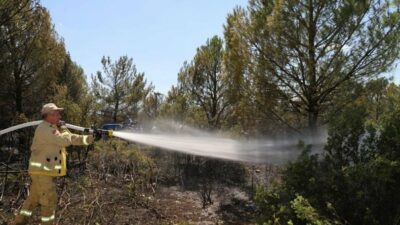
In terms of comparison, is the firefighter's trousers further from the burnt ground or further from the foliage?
the foliage

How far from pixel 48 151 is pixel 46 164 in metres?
0.18

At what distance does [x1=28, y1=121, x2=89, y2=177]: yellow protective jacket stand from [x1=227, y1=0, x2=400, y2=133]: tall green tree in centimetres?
688

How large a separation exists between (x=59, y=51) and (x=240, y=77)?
9.33 metres

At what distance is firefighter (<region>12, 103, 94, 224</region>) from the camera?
5.62m

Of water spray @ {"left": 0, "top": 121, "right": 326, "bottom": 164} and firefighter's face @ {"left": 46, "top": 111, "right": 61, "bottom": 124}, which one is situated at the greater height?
firefighter's face @ {"left": 46, "top": 111, "right": 61, "bottom": 124}

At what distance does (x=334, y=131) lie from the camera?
19.7 feet

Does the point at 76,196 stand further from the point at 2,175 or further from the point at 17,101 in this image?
the point at 17,101

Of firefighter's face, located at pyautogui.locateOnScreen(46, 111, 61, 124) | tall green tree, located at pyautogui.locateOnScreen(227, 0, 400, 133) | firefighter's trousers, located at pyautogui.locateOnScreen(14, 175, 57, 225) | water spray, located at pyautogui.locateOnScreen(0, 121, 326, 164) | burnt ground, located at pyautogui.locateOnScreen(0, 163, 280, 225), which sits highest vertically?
tall green tree, located at pyautogui.locateOnScreen(227, 0, 400, 133)

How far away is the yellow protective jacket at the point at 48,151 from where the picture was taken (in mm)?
5621

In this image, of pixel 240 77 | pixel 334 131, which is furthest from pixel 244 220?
pixel 334 131

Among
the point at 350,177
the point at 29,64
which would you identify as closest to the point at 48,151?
the point at 350,177

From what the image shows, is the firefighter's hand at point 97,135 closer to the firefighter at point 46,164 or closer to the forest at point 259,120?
the firefighter at point 46,164


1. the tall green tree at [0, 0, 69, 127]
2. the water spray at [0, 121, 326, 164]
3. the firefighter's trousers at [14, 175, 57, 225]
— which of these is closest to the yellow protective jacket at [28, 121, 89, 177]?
the firefighter's trousers at [14, 175, 57, 225]

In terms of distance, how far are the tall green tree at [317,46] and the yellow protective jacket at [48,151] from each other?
6.88 metres
